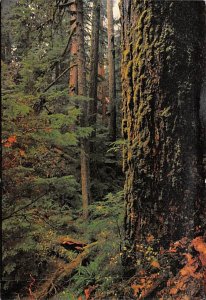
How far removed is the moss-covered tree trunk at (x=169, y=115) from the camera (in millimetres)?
3180

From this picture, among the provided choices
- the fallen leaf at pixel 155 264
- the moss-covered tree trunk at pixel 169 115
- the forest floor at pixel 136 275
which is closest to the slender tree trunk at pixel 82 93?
the forest floor at pixel 136 275

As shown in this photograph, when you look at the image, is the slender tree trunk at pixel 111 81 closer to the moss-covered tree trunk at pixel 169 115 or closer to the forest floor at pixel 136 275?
the forest floor at pixel 136 275

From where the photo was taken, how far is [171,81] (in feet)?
10.5

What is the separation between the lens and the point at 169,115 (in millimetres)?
3203

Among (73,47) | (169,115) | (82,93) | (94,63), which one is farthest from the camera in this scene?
(94,63)

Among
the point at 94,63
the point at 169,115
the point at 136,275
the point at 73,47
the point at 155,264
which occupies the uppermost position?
the point at 94,63

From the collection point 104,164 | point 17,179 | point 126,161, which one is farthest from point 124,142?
point 104,164

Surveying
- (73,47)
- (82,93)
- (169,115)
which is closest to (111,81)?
(73,47)

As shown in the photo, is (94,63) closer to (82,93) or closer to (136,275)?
(82,93)

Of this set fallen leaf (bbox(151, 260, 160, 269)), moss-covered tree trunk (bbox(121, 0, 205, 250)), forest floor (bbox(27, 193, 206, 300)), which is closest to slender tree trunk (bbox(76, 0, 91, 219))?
forest floor (bbox(27, 193, 206, 300))

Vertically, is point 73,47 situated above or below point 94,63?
below

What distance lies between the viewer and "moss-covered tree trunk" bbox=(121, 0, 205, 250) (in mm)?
3180

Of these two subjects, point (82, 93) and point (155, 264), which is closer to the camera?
point (155, 264)

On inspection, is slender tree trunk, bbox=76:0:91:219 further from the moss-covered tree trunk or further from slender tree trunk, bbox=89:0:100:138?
slender tree trunk, bbox=89:0:100:138
